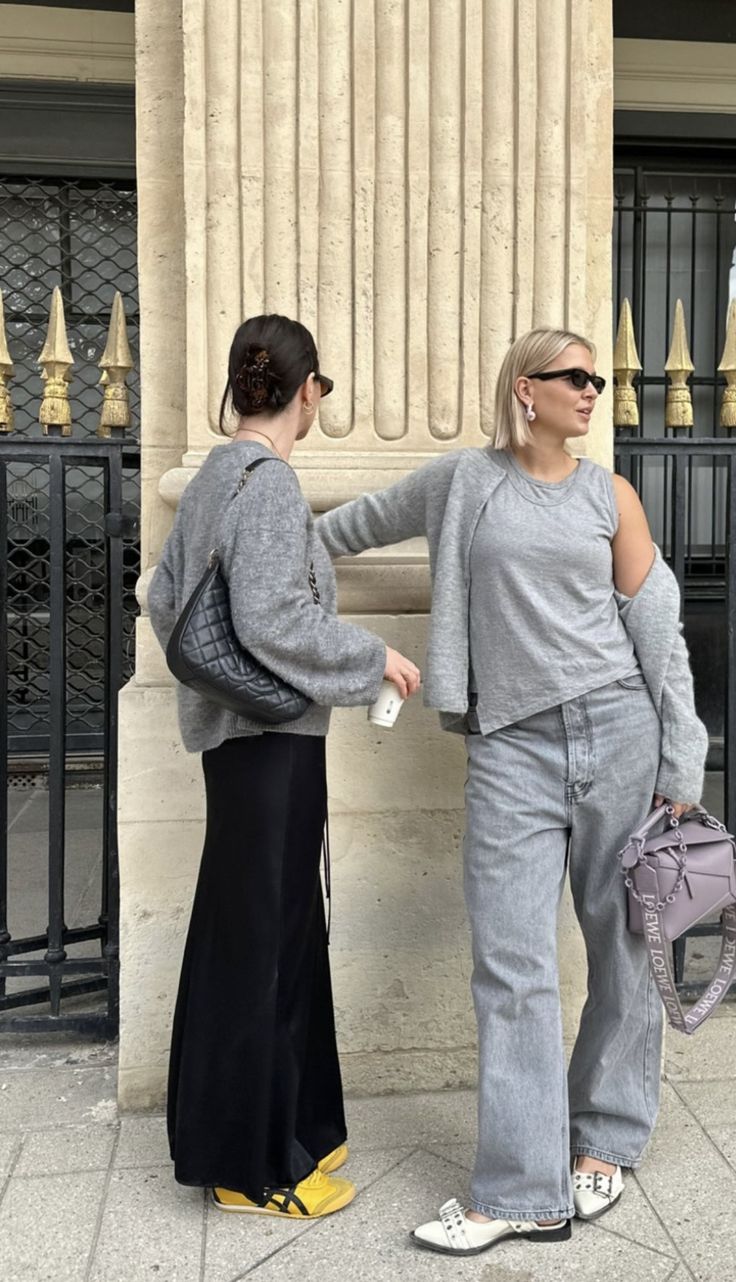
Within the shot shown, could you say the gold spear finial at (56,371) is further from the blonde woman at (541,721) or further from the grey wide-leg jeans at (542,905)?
the grey wide-leg jeans at (542,905)

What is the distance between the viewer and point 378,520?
9.70 feet

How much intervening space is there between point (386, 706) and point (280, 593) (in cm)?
39

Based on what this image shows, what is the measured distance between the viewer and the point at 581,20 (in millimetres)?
3260

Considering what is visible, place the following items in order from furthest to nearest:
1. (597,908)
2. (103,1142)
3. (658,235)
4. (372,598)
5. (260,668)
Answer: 1. (658,235)
2. (372,598)
3. (103,1142)
4. (597,908)
5. (260,668)

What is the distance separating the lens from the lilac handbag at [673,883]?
258 cm

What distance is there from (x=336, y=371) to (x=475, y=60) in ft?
3.09

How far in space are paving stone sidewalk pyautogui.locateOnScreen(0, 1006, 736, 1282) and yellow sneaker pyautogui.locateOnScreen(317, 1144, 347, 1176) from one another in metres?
0.04

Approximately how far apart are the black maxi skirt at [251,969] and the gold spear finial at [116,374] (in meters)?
1.26

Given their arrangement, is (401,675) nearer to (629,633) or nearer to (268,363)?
(629,633)

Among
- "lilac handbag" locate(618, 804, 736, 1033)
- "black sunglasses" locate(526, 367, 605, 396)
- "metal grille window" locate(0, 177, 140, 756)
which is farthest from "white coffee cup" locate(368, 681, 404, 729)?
"metal grille window" locate(0, 177, 140, 756)

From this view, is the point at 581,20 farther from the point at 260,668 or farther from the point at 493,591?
the point at 260,668

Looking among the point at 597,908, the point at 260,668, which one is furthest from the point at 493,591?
the point at 597,908

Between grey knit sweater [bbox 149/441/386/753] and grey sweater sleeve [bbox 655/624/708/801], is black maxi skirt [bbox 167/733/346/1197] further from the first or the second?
grey sweater sleeve [bbox 655/624/708/801]

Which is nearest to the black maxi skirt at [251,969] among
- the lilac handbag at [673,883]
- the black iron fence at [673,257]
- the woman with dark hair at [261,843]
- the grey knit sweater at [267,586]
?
the woman with dark hair at [261,843]
